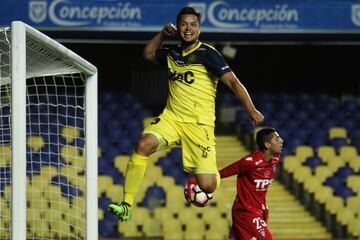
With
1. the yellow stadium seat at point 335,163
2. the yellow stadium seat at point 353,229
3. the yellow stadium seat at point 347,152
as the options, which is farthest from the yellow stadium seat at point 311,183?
the yellow stadium seat at point 347,152

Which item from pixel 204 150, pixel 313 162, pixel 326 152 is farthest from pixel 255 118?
pixel 326 152

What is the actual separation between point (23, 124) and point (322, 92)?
13347 millimetres

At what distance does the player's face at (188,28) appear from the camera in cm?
680

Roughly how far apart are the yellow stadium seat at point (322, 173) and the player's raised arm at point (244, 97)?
815 cm

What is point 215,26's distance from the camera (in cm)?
1509

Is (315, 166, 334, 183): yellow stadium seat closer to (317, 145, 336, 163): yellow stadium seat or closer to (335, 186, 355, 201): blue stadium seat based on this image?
(335, 186, 355, 201): blue stadium seat

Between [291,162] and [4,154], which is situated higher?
[291,162]

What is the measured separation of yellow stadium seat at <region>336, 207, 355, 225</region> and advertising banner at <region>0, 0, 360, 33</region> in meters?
3.26

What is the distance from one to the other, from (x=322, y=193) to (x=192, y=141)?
25.1 ft

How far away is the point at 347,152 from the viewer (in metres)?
15.7

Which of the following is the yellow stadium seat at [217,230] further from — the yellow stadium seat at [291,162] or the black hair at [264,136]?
the black hair at [264,136]

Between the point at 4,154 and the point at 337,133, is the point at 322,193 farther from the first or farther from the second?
the point at 4,154

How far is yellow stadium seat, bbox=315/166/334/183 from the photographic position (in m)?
14.8

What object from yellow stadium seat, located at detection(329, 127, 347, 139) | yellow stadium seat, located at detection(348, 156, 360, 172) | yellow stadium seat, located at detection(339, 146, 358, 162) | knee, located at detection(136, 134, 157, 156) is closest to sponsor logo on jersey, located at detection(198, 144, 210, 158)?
knee, located at detection(136, 134, 157, 156)
